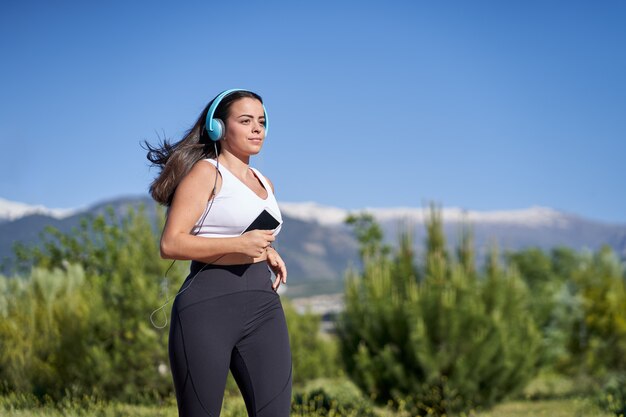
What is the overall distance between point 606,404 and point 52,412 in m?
7.50

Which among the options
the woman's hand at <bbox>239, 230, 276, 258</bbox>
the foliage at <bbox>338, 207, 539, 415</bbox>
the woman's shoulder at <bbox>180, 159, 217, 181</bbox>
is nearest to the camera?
the woman's hand at <bbox>239, 230, 276, 258</bbox>

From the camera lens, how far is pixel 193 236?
3.16m

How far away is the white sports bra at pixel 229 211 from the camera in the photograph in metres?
3.30

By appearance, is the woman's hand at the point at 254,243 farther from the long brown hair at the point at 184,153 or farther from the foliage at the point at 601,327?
the foliage at the point at 601,327

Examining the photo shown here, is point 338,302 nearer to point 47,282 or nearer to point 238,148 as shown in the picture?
point 47,282

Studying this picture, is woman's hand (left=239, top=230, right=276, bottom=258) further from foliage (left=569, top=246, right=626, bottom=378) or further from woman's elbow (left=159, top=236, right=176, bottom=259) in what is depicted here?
foliage (left=569, top=246, right=626, bottom=378)

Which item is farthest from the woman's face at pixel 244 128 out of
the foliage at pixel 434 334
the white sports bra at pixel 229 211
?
the foliage at pixel 434 334

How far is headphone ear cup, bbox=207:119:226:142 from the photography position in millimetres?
3471

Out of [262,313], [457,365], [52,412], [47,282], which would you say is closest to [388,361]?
[457,365]

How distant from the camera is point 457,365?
10492mm

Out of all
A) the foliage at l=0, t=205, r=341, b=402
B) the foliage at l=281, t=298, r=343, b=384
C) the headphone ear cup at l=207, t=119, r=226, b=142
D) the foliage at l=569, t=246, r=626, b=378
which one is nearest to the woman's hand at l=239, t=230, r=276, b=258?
the headphone ear cup at l=207, t=119, r=226, b=142

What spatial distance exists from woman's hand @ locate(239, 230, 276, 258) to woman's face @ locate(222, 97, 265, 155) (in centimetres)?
49

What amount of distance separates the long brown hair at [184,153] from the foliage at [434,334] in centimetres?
732

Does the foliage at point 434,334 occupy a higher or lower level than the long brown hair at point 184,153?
lower
